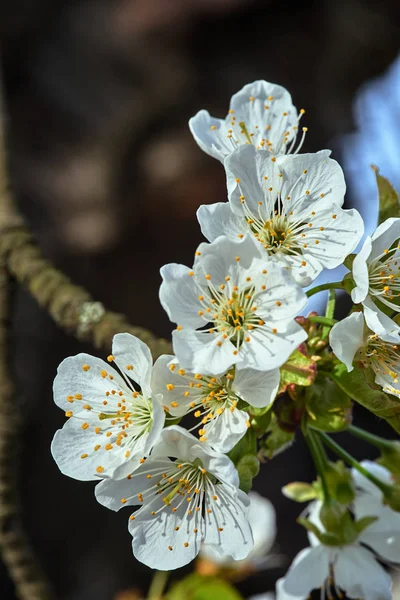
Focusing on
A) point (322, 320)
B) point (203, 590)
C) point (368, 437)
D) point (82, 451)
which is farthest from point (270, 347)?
point (203, 590)

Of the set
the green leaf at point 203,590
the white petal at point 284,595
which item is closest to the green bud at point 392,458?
the white petal at point 284,595

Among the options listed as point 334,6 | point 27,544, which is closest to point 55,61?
point 334,6

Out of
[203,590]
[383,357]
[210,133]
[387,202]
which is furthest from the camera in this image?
[203,590]

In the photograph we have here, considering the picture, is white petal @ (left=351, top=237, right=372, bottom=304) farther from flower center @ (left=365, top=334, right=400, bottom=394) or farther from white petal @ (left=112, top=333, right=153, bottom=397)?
white petal @ (left=112, top=333, right=153, bottom=397)

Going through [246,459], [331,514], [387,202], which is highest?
[387,202]

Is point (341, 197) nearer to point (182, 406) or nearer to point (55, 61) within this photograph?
point (182, 406)

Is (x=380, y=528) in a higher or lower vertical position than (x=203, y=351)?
lower

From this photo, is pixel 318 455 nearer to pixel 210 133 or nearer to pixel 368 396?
pixel 368 396

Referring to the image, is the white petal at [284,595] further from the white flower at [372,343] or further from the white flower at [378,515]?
the white flower at [372,343]
